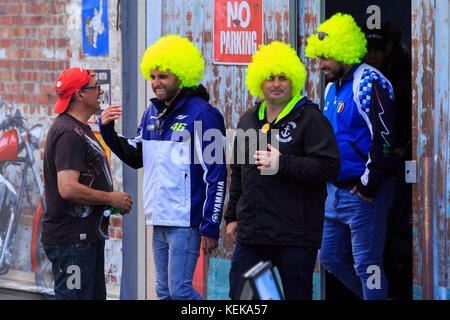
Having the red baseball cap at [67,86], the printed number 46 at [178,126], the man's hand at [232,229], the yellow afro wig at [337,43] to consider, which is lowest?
the man's hand at [232,229]

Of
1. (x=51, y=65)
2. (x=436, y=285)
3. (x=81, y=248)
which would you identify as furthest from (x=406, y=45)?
(x=81, y=248)

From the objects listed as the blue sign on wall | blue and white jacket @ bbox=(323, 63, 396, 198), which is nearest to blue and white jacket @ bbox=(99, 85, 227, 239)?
blue and white jacket @ bbox=(323, 63, 396, 198)

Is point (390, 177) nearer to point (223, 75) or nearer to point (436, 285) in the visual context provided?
point (436, 285)

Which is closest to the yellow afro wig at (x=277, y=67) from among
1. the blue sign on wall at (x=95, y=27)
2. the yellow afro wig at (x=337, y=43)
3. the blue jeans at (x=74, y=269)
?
the yellow afro wig at (x=337, y=43)

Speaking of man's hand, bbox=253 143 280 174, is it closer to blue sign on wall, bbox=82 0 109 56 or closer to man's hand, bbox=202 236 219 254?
man's hand, bbox=202 236 219 254

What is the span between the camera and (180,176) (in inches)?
202

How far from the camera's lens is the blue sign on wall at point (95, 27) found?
22.7ft

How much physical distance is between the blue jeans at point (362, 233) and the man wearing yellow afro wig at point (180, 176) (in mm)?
996

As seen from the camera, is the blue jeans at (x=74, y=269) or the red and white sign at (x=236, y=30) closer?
the blue jeans at (x=74, y=269)

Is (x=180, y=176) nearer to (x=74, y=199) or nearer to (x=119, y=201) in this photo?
(x=119, y=201)

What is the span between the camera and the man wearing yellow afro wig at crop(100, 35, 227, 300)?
5113 millimetres

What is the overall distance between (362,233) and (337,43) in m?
1.34

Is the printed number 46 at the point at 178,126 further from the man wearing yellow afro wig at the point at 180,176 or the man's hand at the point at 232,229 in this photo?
the man's hand at the point at 232,229

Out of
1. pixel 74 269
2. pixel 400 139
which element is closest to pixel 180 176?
pixel 74 269
